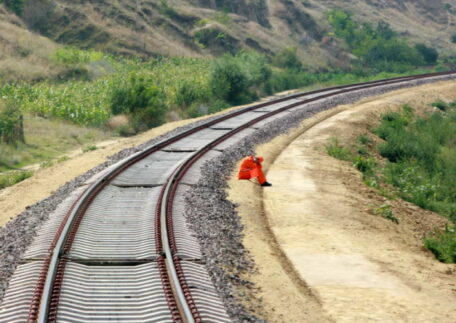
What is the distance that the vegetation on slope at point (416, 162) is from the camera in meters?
A: 17.9

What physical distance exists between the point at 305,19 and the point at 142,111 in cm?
6572

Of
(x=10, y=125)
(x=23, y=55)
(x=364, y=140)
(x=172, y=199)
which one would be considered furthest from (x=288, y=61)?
(x=172, y=199)

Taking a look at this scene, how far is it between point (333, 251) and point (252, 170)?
5.78m

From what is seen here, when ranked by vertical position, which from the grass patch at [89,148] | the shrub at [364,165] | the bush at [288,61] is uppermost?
the bush at [288,61]

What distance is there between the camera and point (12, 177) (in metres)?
18.8

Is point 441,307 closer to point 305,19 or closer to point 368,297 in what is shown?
point 368,297

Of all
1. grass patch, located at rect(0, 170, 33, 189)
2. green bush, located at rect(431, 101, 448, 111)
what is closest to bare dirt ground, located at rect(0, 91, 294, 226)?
grass patch, located at rect(0, 170, 33, 189)

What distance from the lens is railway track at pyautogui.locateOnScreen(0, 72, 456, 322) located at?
797cm

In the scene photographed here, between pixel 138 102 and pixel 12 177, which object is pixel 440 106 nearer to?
pixel 138 102

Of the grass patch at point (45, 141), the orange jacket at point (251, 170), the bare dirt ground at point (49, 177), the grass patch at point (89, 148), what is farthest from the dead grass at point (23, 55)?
the orange jacket at point (251, 170)

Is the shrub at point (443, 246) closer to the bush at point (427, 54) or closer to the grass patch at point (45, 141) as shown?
the grass patch at point (45, 141)

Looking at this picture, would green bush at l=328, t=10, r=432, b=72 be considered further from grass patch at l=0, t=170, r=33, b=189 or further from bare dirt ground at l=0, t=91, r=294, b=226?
grass patch at l=0, t=170, r=33, b=189

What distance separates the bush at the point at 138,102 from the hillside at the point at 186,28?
44.7 feet

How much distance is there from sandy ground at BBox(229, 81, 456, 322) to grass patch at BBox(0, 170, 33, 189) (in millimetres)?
7346
